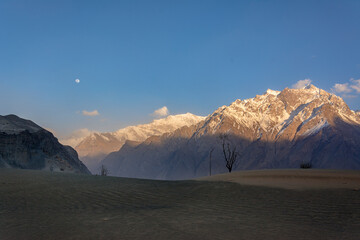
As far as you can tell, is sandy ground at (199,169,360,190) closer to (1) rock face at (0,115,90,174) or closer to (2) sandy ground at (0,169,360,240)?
(2) sandy ground at (0,169,360,240)

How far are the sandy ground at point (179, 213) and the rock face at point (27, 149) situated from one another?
6097cm

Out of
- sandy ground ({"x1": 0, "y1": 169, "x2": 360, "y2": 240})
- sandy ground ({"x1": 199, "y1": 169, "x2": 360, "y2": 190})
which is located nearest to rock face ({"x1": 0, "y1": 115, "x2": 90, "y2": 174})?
sandy ground ({"x1": 199, "y1": 169, "x2": 360, "y2": 190})

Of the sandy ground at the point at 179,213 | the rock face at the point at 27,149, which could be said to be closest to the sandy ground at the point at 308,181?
the sandy ground at the point at 179,213

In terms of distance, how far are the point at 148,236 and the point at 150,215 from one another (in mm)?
2719

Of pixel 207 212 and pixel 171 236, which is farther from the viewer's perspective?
pixel 207 212

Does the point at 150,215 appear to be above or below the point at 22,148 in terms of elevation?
below

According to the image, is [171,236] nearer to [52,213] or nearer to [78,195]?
[52,213]

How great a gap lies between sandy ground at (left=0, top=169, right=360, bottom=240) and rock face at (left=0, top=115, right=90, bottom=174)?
60972mm

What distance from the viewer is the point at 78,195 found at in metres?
14.8

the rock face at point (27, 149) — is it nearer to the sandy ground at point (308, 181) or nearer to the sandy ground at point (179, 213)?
the sandy ground at point (308, 181)

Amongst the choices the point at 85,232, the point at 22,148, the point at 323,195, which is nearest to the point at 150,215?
the point at 85,232

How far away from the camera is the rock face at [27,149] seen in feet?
241

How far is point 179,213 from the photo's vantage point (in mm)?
10812

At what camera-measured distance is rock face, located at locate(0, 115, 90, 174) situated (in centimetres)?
7338
